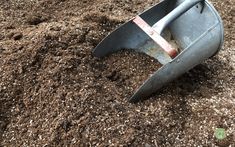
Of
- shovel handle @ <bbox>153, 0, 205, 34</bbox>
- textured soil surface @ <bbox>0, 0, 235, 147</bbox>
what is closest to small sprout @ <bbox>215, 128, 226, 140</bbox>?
textured soil surface @ <bbox>0, 0, 235, 147</bbox>

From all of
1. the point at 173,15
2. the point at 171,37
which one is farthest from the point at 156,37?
the point at 171,37

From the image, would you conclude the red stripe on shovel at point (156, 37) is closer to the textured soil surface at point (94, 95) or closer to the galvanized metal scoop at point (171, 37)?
the galvanized metal scoop at point (171, 37)

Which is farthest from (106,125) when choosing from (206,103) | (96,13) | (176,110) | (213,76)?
(96,13)

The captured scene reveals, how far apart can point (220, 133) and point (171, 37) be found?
853 mm

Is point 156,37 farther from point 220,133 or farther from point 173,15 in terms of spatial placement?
point 220,133

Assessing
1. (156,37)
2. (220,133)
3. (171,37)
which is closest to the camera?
(220,133)

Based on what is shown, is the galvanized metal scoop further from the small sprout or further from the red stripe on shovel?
the small sprout

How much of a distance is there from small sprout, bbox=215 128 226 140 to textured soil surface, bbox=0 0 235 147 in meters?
0.02

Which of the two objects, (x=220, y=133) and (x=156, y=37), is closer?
(x=220, y=133)

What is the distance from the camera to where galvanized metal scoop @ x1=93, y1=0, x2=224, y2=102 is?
2707mm

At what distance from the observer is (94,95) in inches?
108

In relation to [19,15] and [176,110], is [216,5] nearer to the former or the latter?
[176,110]

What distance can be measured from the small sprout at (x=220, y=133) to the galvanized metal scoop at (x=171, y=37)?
0.41m

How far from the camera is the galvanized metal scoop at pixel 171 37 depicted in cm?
271
